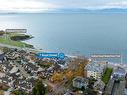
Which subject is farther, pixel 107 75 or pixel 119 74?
pixel 107 75

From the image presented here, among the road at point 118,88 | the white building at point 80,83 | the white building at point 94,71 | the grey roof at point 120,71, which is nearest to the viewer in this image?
the road at point 118,88

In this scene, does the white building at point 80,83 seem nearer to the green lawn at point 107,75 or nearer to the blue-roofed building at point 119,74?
the green lawn at point 107,75

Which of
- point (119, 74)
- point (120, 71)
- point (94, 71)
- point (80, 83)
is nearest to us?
point (80, 83)

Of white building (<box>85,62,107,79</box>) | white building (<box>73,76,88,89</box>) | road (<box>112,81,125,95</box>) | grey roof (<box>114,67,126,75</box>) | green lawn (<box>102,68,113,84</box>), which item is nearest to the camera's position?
road (<box>112,81,125,95</box>)

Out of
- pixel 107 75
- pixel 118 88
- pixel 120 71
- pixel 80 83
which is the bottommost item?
pixel 118 88

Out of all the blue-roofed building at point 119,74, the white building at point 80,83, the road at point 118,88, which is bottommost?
the road at point 118,88

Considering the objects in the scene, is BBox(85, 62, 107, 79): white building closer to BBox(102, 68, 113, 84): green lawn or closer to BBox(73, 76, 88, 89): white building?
BBox(102, 68, 113, 84): green lawn

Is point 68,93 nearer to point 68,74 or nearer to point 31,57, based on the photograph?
point 68,74

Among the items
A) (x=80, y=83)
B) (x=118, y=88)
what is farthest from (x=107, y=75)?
(x=80, y=83)

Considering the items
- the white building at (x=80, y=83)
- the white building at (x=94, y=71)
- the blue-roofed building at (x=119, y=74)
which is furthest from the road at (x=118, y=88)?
the white building at (x=80, y=83)

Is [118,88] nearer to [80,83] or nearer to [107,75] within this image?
[80,83]

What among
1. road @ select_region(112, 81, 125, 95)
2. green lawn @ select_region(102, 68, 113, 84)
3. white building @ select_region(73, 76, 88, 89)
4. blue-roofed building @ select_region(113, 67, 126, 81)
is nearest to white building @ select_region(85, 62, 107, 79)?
green lawn @ select_region(102, 68, 113, 84)

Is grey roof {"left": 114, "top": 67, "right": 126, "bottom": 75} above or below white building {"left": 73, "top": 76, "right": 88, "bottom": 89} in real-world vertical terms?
above
